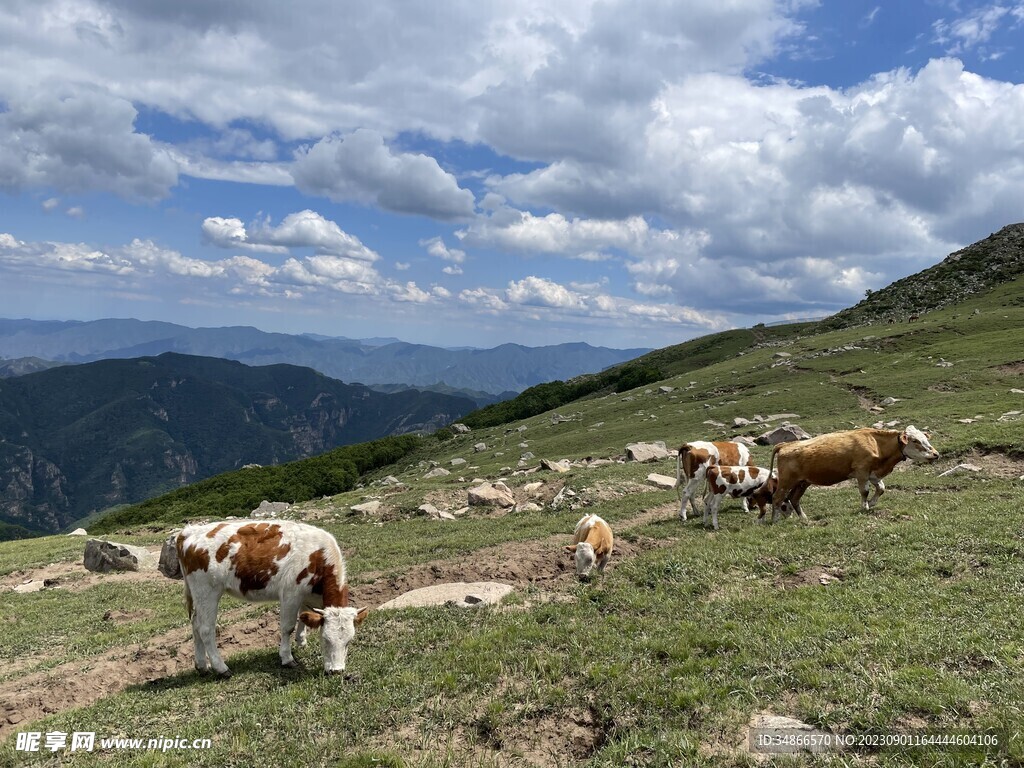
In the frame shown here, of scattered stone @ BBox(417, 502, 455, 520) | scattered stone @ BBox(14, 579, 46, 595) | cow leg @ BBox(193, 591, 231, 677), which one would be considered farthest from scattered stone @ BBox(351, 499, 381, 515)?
cow leg @ BBox(193, 591, 231, 677)

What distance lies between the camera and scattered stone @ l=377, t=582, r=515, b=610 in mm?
12648

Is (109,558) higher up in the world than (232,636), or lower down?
lower down

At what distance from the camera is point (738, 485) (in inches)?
702

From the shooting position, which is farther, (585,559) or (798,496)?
(798,496)

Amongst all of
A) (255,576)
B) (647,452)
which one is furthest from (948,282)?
(255,576)

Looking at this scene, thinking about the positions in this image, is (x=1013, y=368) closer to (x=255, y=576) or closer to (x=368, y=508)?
(x=368, y=508)

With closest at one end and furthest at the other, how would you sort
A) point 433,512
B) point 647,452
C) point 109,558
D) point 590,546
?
point 590,546
point 109,558
point 433,512
point 647,452

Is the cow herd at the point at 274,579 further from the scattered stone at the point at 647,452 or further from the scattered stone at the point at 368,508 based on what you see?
the scattered stone at the point at 647,452

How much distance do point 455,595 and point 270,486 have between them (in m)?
52.7

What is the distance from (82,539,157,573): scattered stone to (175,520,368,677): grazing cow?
16122 mm

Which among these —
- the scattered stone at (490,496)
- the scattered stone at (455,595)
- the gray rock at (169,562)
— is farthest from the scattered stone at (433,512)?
the scattered stone at (455,595)

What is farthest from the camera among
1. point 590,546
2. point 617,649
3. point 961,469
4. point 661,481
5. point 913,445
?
point 661,481

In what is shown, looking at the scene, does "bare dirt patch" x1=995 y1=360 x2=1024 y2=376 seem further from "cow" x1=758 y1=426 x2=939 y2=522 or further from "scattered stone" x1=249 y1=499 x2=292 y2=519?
"scattered stone" x1=249 y1=499 x2=292 y2=519

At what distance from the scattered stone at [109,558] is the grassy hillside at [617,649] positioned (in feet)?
2.50
